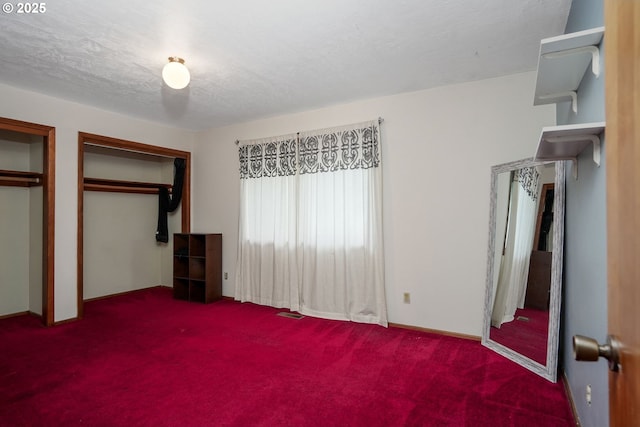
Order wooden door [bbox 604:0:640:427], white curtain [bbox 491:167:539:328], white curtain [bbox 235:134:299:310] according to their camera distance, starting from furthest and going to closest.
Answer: white curtain [bbox 235:134:299:310], white curtain [bbox 491:167:539:328], wooden door [bbox 604:0:640:427]

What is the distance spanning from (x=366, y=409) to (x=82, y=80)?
12.4 ft

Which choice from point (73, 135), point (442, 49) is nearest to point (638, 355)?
point (442, 49)

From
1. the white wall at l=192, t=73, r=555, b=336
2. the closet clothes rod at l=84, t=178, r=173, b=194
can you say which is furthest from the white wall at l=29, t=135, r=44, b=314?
the white wall at l=192, t=73, r=555, b=336

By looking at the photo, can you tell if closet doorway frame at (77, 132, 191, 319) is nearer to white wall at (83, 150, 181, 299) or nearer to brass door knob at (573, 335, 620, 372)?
white wall at (83, 150, 181, 299)

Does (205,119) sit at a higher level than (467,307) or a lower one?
higher

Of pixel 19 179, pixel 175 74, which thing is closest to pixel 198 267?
pixel 19 179

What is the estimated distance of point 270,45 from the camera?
2482 mm

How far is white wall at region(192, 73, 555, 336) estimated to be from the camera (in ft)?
9.88

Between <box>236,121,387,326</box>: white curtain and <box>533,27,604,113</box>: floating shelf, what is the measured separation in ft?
6.07

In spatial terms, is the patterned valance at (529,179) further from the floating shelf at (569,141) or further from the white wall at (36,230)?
the white wall at (36,230)

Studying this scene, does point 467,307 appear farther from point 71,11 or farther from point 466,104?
point 71,11

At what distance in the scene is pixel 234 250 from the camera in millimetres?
4688

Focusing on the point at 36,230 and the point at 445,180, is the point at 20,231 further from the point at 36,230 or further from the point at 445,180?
the point at 445,180

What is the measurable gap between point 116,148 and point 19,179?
1.11m
